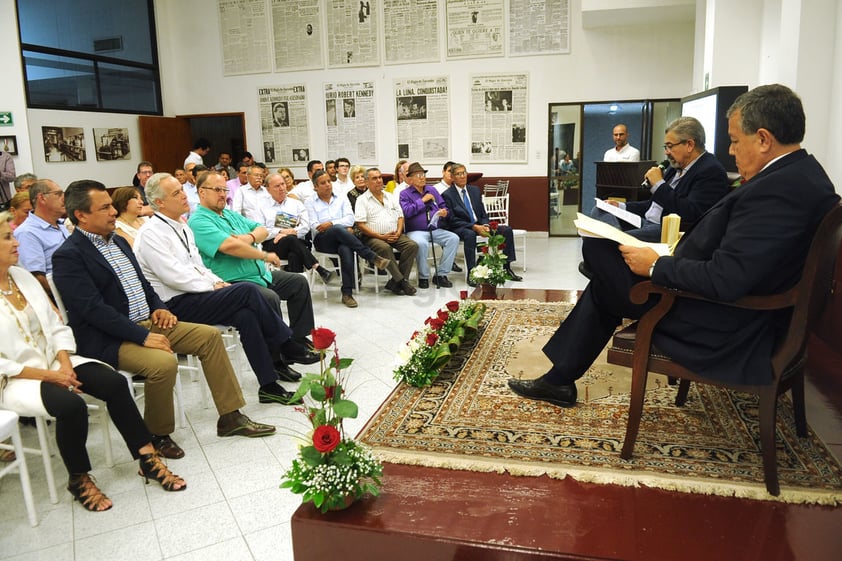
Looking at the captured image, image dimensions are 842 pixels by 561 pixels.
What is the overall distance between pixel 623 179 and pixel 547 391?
4.04m

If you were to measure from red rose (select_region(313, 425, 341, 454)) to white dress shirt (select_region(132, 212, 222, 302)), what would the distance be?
6.27 ft

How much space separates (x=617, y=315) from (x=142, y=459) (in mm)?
2242

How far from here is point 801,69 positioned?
432 cm

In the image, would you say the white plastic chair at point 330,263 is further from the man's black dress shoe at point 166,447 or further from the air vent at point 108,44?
the air vent at point 108,44

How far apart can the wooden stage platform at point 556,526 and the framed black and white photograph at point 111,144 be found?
9.43m

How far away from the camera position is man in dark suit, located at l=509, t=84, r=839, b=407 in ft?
6.82

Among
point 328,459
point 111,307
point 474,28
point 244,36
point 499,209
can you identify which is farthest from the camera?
point 244,36

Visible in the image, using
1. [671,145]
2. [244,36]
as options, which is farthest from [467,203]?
[244,36]

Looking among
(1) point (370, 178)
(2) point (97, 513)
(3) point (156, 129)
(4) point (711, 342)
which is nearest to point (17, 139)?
(3) point (156, 129)

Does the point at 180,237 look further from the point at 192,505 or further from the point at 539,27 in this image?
the point at 539,27

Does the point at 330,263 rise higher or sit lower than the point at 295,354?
higher

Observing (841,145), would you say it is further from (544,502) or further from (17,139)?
(17,139)

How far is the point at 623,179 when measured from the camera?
649cm

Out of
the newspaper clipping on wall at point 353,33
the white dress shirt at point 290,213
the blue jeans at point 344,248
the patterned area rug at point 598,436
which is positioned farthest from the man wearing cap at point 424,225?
the newspaper clipping on wall at point 353,33
